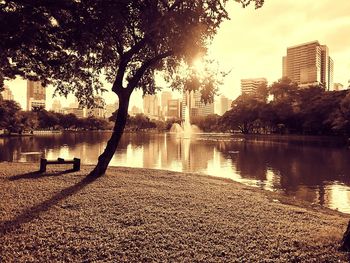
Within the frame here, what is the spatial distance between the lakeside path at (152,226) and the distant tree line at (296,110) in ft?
195

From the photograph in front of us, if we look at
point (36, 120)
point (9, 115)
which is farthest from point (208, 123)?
point (9, 115)

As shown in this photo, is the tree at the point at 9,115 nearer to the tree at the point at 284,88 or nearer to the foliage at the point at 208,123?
the tree at the point at 284,88

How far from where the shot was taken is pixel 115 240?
24.4ft

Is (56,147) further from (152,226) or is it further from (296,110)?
(296,110)

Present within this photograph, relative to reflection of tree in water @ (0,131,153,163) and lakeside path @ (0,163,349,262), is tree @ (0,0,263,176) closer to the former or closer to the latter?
lakeside path @ (0,163,349,262)

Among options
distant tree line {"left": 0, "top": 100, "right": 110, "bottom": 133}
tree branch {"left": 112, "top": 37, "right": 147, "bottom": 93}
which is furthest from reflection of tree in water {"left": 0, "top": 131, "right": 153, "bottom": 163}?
distant tree line {"left": 0, "top": 100, "right": 110, "bottom": 133}

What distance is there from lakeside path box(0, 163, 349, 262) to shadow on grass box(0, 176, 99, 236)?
0.02 m

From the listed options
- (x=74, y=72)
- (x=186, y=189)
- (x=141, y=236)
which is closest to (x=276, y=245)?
(x=141, y=236)

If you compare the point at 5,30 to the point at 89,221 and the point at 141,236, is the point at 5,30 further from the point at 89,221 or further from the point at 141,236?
the point at 141,236

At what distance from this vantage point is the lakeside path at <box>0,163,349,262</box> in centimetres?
671

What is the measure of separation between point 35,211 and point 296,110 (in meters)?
87.9

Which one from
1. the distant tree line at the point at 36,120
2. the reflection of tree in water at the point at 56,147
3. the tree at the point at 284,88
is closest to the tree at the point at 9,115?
the distant tree line at the point at 36,120

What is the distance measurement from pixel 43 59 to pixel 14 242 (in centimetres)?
1131

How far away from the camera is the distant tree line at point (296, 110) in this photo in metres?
73.1
